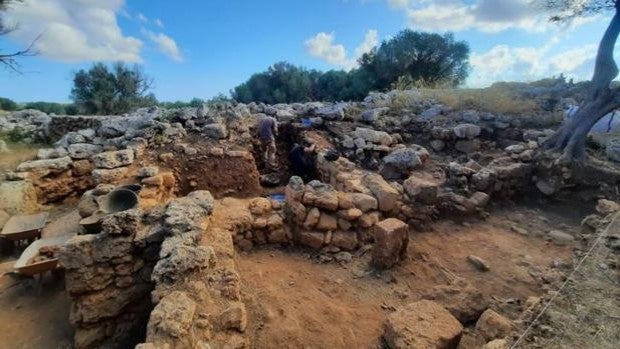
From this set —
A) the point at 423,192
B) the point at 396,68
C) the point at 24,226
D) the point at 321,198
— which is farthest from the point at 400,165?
the point at 396,68

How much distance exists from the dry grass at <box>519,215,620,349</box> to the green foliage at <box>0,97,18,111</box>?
25.2 metres

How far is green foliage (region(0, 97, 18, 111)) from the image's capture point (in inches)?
759

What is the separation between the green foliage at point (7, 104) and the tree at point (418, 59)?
68.0 feet

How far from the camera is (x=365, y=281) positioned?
3.50 metres

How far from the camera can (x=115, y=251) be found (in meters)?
3.28

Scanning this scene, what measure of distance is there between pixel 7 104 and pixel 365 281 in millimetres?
25127

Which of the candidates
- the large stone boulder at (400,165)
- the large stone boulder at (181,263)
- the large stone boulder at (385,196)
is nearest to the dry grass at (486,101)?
the large stone boulder at (400,165)

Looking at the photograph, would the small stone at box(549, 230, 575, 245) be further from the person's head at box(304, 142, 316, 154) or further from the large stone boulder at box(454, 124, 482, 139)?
the person's head at box(304, 142, 316, 154)

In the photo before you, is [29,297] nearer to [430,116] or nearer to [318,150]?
[318,150]

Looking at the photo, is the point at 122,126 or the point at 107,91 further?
the point at 107,91

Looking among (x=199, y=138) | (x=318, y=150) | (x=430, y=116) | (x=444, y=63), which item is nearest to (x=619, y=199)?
(x=430, y=116)

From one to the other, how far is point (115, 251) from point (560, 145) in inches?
277

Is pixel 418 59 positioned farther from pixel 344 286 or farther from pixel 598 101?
pixel 344 286

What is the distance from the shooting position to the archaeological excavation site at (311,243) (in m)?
2.40
